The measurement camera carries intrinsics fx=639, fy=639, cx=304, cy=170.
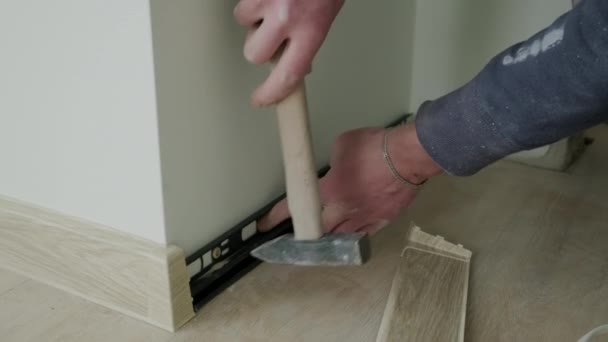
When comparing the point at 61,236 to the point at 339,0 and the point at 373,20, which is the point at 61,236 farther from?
the point at 373,20

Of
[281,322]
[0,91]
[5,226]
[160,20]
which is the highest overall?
[160,20]

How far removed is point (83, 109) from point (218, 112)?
0.60 ft

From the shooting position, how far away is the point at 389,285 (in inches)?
39.4

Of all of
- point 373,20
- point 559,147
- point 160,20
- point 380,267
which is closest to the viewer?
point 160,20

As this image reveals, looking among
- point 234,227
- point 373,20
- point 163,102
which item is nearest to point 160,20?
point 163,102

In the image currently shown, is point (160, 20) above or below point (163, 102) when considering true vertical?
above

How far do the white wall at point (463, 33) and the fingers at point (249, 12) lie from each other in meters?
0.75

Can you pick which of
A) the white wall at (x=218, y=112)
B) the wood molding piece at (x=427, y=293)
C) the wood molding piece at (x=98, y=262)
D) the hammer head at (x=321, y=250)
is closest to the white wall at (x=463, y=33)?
the white wall at (x=218, y=112)

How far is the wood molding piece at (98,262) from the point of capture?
871mm

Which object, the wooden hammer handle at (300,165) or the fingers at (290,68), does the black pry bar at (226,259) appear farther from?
the fingers at (290,68)

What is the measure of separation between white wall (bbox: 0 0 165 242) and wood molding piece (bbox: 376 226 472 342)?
0.35m

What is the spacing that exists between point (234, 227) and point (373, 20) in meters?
0.55

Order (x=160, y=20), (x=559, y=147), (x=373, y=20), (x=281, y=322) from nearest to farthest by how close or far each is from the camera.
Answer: (x=160, y=20) < (x=281, y=322) < (x=373, y=20) < (x=559, y=147)

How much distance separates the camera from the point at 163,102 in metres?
0.81
